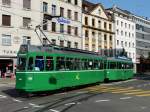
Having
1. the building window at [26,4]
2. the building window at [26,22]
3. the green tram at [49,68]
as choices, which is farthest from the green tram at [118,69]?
the building window at [26,4]

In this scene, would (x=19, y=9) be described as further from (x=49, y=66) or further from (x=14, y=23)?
(x=49, y=66)

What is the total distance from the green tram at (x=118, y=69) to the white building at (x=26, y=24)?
1095cm

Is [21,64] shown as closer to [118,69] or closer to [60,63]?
[60,63]

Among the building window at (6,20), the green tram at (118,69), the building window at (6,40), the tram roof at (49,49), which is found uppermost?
the building window at (6,20)

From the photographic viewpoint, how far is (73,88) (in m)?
27.1

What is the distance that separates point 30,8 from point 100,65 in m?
22.4

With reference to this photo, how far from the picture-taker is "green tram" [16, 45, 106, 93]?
2030 centimetres

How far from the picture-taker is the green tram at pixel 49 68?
2030cm

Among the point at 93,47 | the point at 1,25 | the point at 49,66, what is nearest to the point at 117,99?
the point at 49,66

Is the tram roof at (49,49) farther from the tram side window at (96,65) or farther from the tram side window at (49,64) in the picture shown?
the tram side window at (96,65)

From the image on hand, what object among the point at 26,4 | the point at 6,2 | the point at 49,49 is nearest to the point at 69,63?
the point at 49,49

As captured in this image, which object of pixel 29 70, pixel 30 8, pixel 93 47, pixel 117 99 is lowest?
pixel 117 99

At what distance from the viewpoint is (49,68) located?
21656 millimetres

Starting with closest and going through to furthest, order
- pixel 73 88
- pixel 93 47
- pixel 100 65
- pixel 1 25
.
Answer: pixel 73 88 < pixel 100 65 < pixel 1 25 < pixel 93 47
